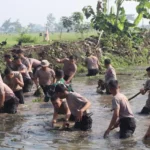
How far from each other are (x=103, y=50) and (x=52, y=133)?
1941cm

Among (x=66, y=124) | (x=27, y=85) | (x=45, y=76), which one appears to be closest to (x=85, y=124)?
(x=66, y=124)

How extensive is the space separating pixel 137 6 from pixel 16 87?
18957 millimetres

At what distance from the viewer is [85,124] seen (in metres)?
10.6

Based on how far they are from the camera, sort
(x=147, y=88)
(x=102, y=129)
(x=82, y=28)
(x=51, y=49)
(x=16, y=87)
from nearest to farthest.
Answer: (x=102, y=129) → (x=147, y=88) → (x=16, y=87) → (x=51, y=49) → (x=82, y=28)

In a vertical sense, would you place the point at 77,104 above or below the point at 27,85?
above

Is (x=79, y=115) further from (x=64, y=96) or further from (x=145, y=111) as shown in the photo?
(x=145, y=111)

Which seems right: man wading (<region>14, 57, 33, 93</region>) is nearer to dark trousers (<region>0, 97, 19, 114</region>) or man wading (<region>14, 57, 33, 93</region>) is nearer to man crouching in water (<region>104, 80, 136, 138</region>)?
→ dark trousers (<region>0, 97, 19, 114</region>)

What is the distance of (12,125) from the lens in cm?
1151

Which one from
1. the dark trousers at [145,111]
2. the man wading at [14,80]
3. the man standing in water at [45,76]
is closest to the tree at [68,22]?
the man standing in water at [45,76]

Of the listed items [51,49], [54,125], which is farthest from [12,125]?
[51,49]

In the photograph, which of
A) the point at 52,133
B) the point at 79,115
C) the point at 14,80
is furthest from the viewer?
the point at 14,80

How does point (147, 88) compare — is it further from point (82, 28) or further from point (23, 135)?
point (82, 28)

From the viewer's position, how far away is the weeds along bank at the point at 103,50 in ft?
82.1

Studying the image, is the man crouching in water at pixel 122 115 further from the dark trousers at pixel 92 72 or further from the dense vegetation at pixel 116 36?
the dense vegetation at pixel 116 36
